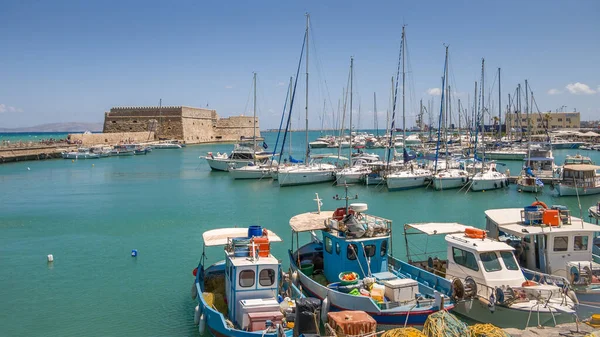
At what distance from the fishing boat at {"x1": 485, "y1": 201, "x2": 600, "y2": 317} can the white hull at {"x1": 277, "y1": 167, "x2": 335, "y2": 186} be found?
28468 mm

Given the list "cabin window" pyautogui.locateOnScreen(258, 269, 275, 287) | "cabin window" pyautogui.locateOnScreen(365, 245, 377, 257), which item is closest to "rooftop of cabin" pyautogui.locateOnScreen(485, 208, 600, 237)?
"cabin window" pyautogui.locateOnScreen(365, 245, 377, 257)

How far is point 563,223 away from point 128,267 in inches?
581

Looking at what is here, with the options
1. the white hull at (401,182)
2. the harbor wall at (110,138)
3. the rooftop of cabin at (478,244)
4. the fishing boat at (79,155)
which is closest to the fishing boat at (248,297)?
the rooftop of cabin at (478,244)

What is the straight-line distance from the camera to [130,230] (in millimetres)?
26109

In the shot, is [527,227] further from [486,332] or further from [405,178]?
[405,178]

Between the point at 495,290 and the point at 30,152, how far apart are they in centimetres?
7897

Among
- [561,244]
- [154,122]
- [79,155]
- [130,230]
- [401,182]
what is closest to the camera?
[561,244]

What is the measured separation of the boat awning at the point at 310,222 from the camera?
47.2 feet

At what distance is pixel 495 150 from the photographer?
69688 mm

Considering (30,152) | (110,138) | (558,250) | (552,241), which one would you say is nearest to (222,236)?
(552,241)

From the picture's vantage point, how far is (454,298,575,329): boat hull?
453 inches

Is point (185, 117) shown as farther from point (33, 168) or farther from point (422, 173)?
point (422, 173)

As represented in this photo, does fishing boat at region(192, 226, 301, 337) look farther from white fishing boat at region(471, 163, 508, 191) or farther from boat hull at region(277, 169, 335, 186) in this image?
boat hull at region(277, 169, 335, 186)

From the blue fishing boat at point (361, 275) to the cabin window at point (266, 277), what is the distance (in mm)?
1466
